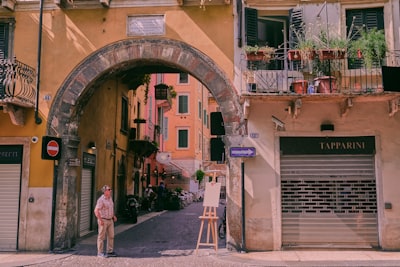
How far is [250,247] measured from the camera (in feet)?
37.0

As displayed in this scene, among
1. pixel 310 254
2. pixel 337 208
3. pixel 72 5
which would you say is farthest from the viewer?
pixel 72 5

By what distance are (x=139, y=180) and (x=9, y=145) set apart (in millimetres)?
11062

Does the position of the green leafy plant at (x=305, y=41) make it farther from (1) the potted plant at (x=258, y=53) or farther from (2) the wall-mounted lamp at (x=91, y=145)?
(2) the wall-mounted lamp at (x=91, y=145)

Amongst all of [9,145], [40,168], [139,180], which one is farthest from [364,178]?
[139,180]

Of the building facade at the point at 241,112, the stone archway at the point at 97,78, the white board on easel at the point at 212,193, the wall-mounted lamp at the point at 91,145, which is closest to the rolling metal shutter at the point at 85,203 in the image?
the wall-mounted lamp at the point at 91,145

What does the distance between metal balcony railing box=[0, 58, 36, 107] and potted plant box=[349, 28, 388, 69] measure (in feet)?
29.2

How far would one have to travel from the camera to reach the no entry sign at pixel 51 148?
1150cm

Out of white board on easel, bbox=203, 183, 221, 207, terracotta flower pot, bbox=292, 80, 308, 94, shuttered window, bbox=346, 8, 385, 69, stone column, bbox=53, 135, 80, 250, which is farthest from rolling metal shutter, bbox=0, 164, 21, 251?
shuttered window, bbox=346, 8, 385, 69

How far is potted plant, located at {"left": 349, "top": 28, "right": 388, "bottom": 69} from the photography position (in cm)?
1115

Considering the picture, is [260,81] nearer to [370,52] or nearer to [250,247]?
[370,52]

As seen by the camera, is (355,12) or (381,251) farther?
(355,12)

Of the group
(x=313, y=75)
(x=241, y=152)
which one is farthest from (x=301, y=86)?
(x=241, y=152)

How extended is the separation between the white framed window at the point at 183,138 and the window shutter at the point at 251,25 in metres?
28.1

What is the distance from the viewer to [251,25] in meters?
11.9
